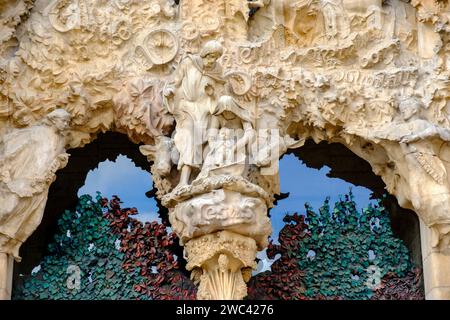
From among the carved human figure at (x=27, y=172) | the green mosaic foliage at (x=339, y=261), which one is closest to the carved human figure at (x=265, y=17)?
the green mosaic foliage at (x=339, y=261)

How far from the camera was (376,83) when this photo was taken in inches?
372

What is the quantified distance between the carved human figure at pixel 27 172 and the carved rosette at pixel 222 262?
3.68 ft

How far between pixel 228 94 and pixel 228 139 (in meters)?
0.40

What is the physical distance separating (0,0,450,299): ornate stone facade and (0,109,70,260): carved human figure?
1 cm

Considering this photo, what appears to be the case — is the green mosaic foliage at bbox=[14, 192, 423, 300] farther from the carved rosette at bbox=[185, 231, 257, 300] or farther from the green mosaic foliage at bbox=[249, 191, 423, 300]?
the carved rosette at bbox=[185, 231, 257, 300]

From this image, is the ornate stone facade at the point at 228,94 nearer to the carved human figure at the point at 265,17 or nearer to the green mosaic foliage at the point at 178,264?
the carved human figure at the point at 265,17

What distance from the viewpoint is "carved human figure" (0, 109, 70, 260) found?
897 centimetres

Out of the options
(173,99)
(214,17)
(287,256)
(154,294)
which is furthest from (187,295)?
(214,17)

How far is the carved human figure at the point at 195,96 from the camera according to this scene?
29.8ft

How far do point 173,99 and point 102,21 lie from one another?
2.77 ft

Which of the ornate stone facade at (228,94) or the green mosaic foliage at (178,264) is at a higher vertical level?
the ornate stone facade at (228,94)

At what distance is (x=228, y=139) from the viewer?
29.8 feet

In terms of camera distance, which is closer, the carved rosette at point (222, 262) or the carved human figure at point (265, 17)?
the carved rosette at point (222, 262)

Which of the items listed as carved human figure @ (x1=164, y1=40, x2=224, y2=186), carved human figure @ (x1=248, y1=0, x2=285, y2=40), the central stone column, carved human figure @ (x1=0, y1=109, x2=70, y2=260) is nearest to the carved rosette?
the central stone column
